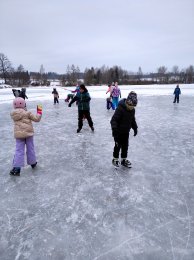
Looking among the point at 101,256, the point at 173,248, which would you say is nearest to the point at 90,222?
the point at 101,256

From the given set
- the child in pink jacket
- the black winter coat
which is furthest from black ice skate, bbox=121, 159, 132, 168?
the child in pink jacket

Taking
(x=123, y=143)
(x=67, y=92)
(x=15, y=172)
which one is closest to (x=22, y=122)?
(x=15, y=172)

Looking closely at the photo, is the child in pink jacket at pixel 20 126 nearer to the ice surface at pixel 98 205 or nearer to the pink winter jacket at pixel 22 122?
the pink winter jacket at pixel 22 122

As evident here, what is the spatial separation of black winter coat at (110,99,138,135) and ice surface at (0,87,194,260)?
761 mm

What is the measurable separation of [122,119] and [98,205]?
1525mm

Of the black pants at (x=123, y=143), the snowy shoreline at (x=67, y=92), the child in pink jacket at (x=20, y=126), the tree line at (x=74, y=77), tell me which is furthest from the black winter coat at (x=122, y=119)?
the tree line at (x=74, y=77)

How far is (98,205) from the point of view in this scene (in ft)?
9.54

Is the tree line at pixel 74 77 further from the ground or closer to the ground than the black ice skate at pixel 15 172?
further from the ground

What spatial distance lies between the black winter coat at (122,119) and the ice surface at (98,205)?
2.50 feet

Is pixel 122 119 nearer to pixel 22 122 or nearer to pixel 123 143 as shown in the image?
pixel 123 143

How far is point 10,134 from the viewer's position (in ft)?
21.4

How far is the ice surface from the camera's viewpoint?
87.0 inches

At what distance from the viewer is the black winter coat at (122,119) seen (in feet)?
12.3

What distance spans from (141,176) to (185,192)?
0.75 metres
